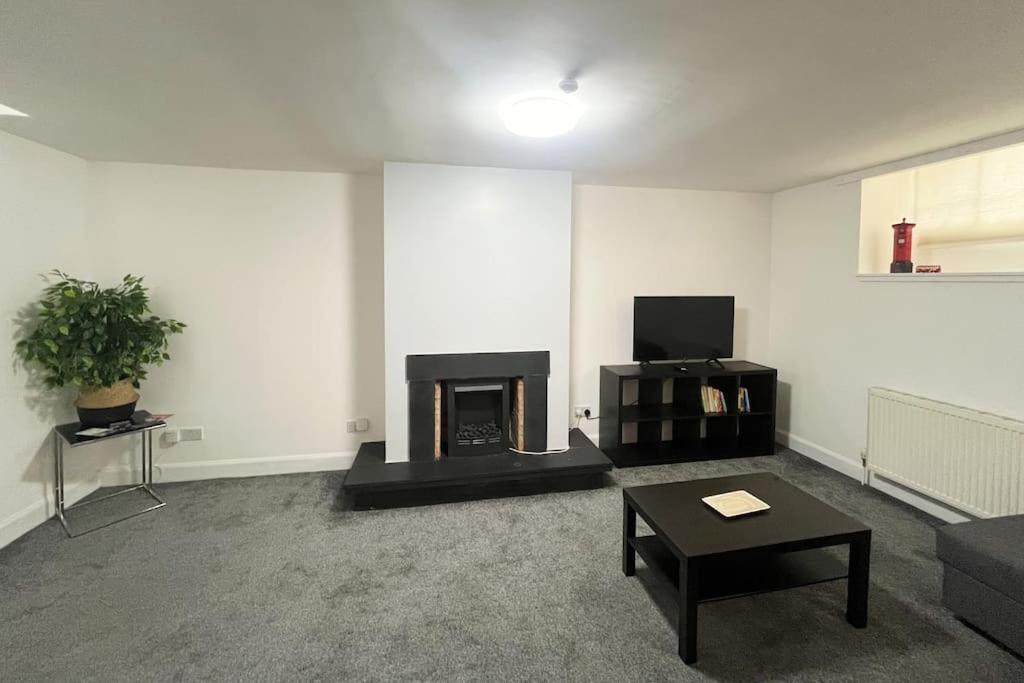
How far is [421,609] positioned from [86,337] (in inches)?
98.0

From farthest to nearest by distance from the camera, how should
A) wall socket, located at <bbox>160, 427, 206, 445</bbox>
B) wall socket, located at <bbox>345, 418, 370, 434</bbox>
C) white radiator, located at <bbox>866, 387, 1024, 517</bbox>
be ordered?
1. wall socket, located at <bbox>345, 418, 370, 434</bbox>
2. wall socket, located at <bbox>160, 427, 206, 445</bbox>
3. white radiator, located at <bbox>866, 387, 1024, 517</bbox>

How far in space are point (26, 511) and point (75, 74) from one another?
8.25ft

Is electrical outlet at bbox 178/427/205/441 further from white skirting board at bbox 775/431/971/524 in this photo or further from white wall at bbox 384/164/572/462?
white skirting board at bbox 775/431/971/524

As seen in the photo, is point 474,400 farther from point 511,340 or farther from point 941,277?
point 941,277

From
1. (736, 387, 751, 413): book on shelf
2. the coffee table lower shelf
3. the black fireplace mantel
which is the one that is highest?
the black fireplace mantel

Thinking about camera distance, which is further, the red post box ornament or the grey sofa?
the red post box ornament

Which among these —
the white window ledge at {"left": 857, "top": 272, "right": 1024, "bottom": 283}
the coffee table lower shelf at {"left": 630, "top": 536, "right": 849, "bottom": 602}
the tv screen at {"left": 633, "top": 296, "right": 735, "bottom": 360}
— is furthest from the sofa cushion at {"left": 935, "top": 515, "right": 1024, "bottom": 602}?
the tv screen at {"left": 633, "top": 296, "right": 735, "bottom": 360}

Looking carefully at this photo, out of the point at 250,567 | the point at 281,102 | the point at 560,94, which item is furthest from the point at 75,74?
the point at 250,567

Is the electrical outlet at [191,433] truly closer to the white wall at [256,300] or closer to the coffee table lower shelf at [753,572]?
the white wall at [256,300]

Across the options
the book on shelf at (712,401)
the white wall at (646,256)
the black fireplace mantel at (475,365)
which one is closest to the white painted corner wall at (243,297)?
the black fireplace mantel at (475,365)

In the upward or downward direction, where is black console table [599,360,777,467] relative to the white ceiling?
downward

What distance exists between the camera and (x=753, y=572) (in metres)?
2.04

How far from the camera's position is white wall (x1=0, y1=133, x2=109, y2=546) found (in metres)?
2.67

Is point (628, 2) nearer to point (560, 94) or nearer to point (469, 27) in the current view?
point (469, 27)
